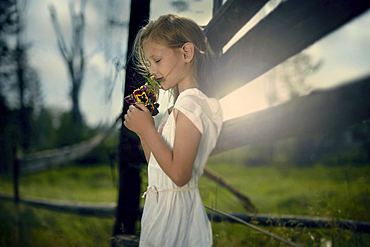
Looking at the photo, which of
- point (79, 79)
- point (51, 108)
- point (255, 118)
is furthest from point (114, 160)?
point (51, 108)

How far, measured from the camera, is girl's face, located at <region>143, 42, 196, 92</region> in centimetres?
111

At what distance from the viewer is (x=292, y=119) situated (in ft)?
2.76

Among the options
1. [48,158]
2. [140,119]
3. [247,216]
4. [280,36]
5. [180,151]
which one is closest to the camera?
[180,151]

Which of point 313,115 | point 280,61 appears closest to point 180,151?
point 313,115

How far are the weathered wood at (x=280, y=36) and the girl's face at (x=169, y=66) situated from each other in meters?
0.32

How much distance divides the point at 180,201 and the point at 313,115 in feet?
2.14

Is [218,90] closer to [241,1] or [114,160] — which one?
[241,1]

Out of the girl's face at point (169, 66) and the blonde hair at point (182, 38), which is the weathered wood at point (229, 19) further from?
the girl's face at point (169, 66)

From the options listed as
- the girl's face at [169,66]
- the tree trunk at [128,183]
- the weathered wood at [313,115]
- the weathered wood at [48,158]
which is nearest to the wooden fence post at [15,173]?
the weathered wood at [48,158]

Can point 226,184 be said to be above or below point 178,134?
below

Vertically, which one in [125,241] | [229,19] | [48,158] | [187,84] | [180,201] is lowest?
[125,241]

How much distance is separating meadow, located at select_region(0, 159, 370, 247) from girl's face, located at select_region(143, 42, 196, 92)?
0.86 m

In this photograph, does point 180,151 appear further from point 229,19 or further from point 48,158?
point 48,158

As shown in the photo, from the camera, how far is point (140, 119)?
1026 millimetres
